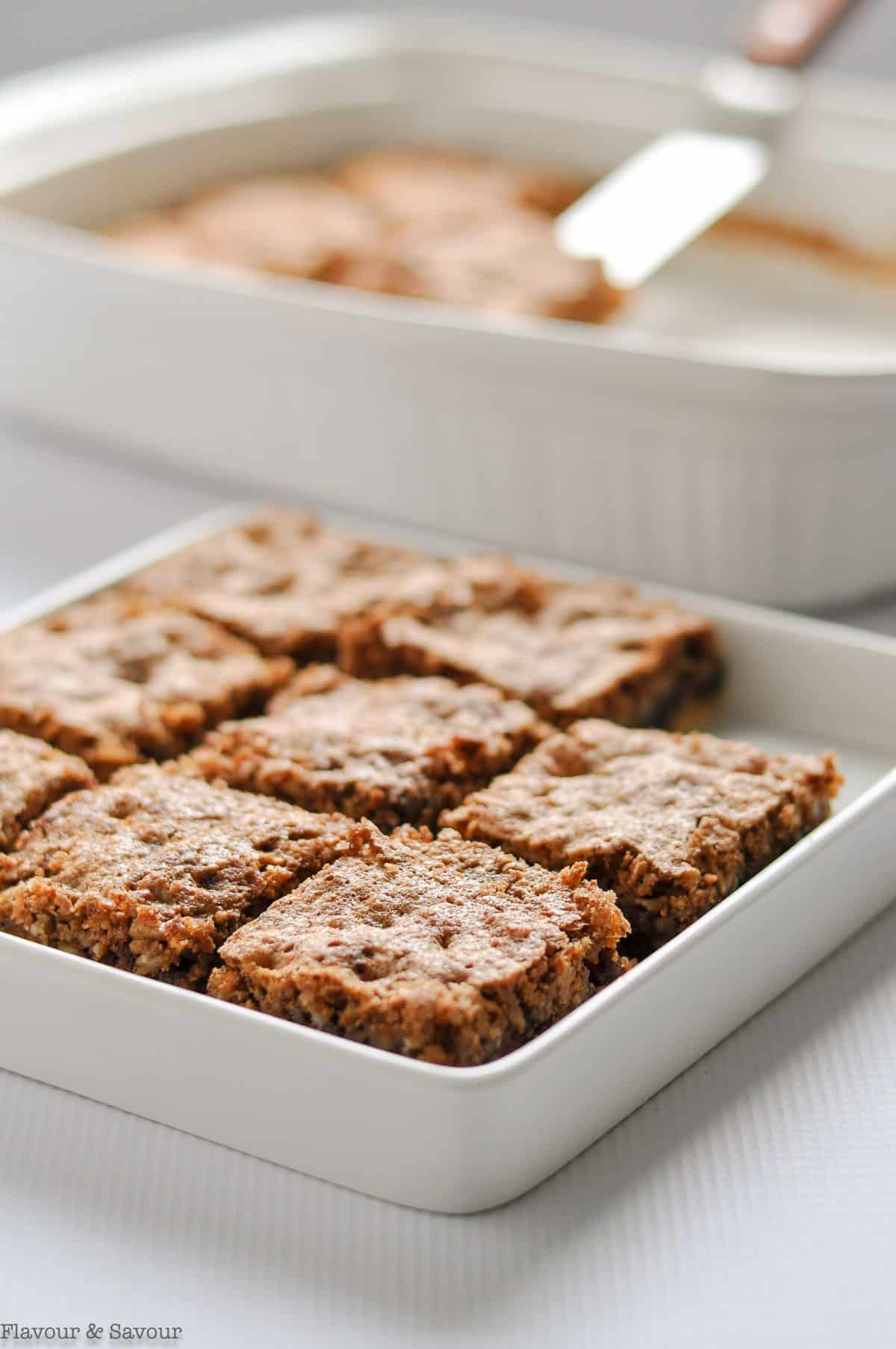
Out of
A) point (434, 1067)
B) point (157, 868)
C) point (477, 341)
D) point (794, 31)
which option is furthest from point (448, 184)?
point (434, 1067)

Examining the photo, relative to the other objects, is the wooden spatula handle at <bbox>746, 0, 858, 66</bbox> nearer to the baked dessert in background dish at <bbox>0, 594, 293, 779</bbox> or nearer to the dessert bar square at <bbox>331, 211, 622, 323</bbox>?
the dessert bar square at <bbox>331, 211, 622, 323</bbox>

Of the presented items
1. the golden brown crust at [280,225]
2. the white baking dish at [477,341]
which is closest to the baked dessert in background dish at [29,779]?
the white baking dish at [477,341]

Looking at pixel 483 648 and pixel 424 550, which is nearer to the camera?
pixel 483 648

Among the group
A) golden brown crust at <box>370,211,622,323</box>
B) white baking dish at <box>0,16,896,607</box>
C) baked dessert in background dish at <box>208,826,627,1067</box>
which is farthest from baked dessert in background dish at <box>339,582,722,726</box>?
golden brown crust at <box>370,211,622,323</box>

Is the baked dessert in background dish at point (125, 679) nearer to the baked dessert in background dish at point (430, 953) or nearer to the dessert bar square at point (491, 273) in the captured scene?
the baked dessert in background dish at point (430, 953)

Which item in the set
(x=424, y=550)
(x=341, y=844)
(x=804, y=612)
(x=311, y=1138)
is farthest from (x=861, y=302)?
(x=311, y=1138)

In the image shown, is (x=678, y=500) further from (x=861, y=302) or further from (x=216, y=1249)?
(x=216, y=1249)
